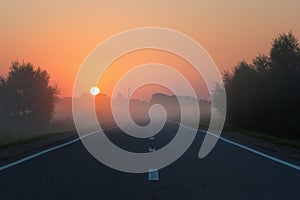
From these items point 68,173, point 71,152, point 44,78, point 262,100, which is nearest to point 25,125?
point 44,78

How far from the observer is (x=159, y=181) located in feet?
25.2

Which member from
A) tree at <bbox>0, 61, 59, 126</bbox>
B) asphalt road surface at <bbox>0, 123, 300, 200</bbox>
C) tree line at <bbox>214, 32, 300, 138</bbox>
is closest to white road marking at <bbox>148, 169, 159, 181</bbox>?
asphalt road surface at <bbox>0, 123, 300, 200</bbox>

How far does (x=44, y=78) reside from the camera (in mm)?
54906

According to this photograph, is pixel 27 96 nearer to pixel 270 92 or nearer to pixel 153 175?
pixel 270 92

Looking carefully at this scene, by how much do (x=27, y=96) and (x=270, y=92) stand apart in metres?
31.5

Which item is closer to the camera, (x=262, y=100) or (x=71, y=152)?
(x=71, y=152)

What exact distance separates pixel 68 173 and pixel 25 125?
139ft

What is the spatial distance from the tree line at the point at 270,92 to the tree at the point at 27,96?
2507cm

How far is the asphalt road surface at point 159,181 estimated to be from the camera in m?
6.41

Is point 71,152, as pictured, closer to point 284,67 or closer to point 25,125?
point 284,67

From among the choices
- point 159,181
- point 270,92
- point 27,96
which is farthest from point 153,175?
point 27,96

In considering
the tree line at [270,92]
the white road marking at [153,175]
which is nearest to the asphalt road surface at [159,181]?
the white road marking at [153,175]

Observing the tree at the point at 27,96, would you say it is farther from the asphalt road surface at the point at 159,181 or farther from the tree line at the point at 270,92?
the asphalt road surface at the point at 159,181

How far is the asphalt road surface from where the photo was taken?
6.41 meters
